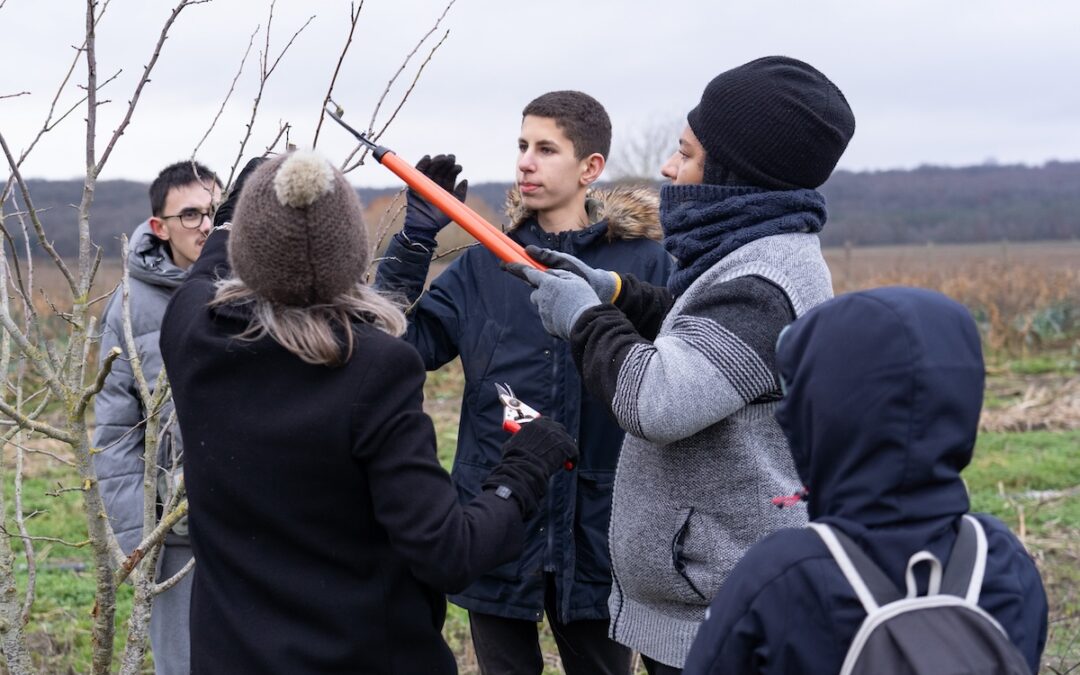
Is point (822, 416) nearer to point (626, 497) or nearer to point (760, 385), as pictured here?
point (760, 385)

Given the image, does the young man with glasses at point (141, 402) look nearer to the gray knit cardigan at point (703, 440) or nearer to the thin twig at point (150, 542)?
the thin twig at point (150, 542)

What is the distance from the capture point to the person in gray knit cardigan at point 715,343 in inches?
78.3

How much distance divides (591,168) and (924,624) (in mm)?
2167

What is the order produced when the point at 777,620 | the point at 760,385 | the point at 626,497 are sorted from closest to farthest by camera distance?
the point at 777,620
the point at 760,385
the point at 626,497

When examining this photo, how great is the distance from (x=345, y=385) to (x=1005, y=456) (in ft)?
25.6

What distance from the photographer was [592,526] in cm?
280

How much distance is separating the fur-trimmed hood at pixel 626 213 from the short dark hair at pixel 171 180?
0.95m

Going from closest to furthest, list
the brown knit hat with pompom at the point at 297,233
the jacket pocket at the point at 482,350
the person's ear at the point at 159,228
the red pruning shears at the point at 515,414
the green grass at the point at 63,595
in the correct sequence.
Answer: the brown knit hat with pompom at the point at 297,233, the red pruning shears at the point at 515,414, the jacket pocket at the point at 482,350, the person's ear at the point at 159,228, the green grass at the point at 63,595

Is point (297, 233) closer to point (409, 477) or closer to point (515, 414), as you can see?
point (409, 477)

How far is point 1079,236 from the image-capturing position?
141 ft

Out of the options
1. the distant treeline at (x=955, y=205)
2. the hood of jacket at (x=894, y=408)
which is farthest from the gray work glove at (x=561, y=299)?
the distant treeline at (x=955, y=205)

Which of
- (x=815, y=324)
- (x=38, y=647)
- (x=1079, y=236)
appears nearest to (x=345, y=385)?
(x=815, y=324)

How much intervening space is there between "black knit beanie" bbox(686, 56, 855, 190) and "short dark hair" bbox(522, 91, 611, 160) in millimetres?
1009

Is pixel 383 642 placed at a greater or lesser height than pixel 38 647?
greater
